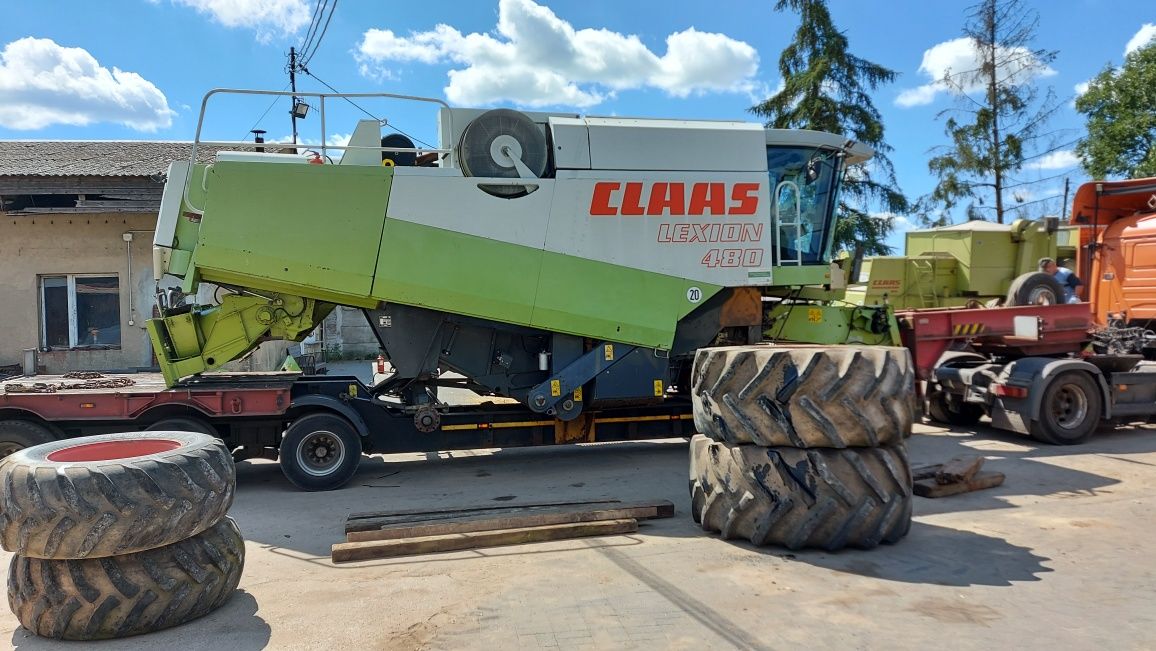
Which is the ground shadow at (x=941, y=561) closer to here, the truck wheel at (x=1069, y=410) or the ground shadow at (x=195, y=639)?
the ground shadow at (x=195, y=639)

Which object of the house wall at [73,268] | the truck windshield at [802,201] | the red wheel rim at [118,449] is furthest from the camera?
the house wall at [73,268]

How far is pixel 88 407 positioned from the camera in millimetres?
7352

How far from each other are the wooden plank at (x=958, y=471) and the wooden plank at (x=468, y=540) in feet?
10.2

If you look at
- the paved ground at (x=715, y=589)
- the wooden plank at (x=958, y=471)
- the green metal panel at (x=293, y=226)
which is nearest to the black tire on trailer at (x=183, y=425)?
the paved ground at (x=715, y=589)

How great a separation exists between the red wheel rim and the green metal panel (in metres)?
2.90

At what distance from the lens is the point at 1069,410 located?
942 centimetres

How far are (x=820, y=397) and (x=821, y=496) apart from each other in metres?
0.66

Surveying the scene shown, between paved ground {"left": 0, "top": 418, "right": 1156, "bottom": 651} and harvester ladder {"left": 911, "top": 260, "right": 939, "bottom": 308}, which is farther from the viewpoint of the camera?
harvester ladder {"left": 911, "top": 260, "right": 939, "bottom": 308}

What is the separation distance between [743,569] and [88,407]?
21.0 ft

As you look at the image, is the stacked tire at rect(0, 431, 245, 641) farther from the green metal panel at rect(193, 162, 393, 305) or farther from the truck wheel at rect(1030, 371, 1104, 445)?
the truck wheel at rect(1030, 371, 1104, 445)

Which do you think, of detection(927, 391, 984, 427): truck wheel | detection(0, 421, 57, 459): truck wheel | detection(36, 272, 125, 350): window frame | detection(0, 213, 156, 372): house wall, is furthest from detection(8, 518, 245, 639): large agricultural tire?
detection(36, 272, 125, 350): window frame

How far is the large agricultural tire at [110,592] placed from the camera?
3.85m

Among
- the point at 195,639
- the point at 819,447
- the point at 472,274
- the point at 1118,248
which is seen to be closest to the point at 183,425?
the point at 472,274

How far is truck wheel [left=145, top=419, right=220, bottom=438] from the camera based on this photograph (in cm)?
735
